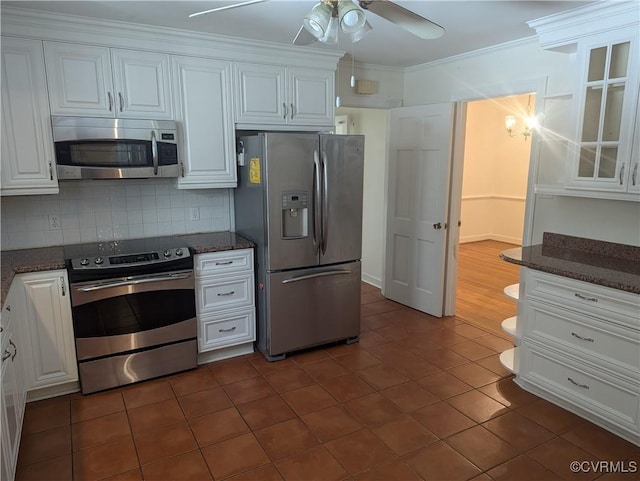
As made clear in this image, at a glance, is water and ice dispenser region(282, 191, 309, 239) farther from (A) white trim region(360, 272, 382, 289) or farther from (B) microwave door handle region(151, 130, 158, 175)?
(A) white trim region(360, 272, 382, 289)

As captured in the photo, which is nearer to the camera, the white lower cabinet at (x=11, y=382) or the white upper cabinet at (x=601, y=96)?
the white lower cabinet at (x=11, y=382)

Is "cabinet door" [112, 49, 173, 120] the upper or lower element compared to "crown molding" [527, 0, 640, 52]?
lower

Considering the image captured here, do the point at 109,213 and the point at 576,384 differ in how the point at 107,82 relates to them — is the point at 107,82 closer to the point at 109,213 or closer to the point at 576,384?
the point at 109,213

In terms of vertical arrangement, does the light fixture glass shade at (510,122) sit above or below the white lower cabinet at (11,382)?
above

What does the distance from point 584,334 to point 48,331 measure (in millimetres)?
3152

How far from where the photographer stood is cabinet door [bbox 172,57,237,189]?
314 centimetres

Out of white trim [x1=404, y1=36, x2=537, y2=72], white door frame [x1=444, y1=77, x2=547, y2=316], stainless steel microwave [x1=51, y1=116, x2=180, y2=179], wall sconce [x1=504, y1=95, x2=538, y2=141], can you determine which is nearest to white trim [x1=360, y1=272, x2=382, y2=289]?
white door frame [x1=444, y1=77, x2=547, y2=316]

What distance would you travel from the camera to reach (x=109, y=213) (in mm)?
3299

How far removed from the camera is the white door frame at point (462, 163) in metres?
3.26

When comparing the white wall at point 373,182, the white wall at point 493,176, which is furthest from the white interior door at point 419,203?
the white wall at point 493,176

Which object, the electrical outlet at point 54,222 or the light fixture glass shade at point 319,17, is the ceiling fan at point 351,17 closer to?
the light fixture glass shade at point 319,17

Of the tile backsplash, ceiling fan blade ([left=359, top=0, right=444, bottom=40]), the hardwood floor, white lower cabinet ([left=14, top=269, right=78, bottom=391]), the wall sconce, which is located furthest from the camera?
the wall sconce

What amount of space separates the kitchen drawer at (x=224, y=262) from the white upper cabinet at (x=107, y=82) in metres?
1.02

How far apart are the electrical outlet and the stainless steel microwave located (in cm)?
48
